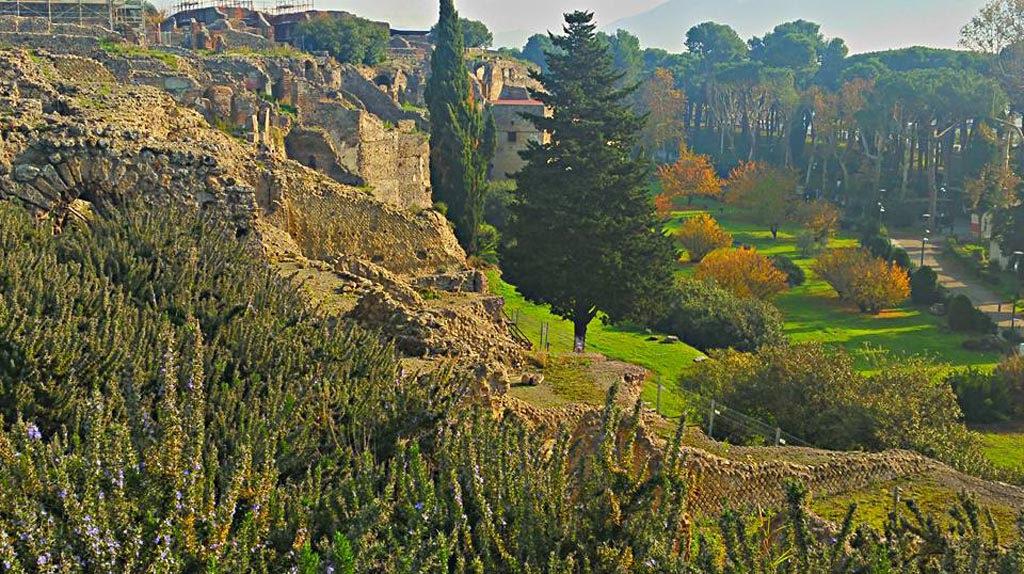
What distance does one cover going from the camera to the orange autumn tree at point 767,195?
51219mm

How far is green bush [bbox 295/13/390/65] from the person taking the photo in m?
54.2

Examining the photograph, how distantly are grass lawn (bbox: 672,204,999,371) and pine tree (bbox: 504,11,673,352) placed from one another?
19.8ft

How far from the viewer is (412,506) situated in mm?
5465

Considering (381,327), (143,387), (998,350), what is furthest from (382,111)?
(143,387)

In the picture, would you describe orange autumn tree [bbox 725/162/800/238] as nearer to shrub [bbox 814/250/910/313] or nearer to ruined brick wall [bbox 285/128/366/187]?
shrub [bbox 814/250/910/313]

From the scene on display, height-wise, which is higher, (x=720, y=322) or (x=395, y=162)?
(x=395, y=162)

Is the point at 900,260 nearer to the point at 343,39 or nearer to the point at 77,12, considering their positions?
the point at 343,39

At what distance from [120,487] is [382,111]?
3556 cm

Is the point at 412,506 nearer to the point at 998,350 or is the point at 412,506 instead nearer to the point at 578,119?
the point at 578,119

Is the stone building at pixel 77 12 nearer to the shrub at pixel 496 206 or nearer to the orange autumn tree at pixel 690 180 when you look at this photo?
the shrub at pixel 496 206

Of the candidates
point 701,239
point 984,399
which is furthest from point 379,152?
point 701,239

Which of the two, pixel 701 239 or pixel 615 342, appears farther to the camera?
pixel 701 239

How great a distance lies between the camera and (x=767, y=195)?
5203 centimetres

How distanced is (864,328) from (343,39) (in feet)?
109
